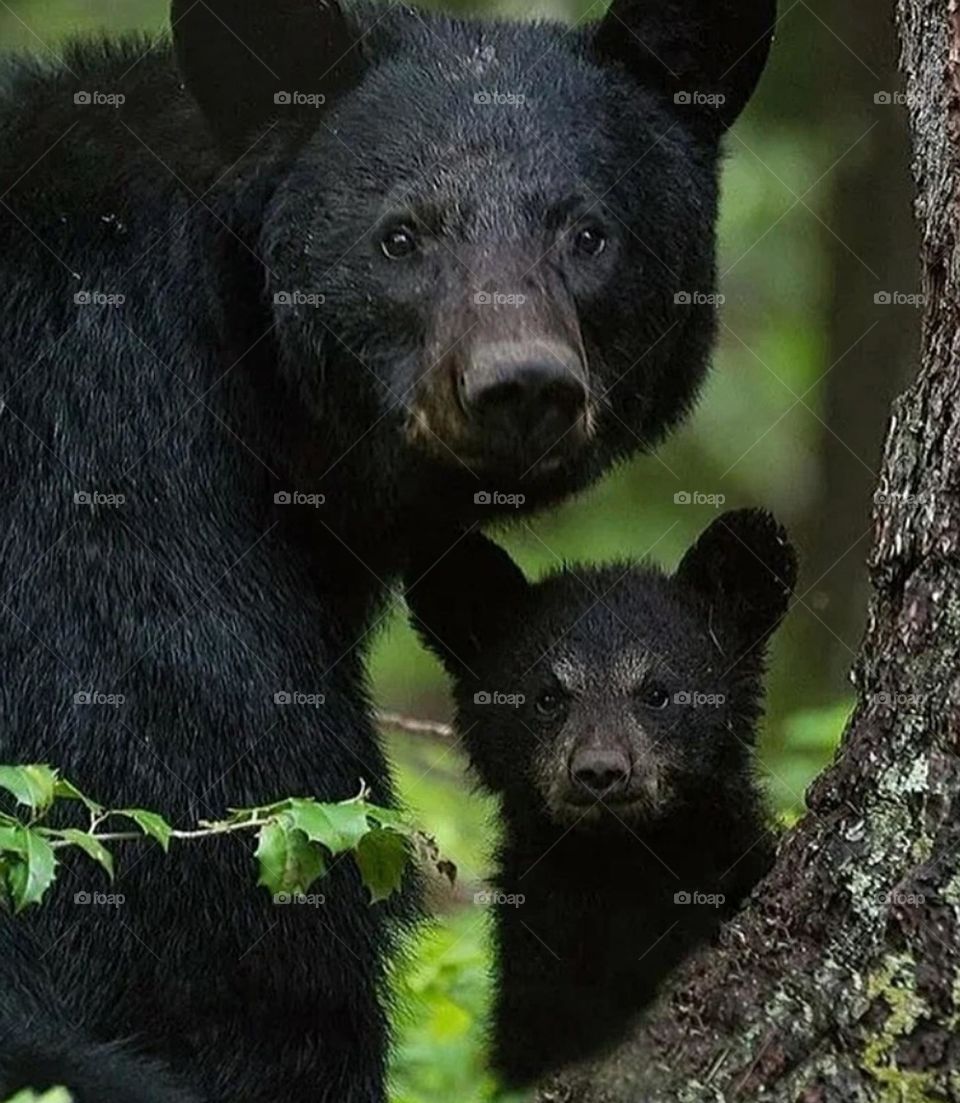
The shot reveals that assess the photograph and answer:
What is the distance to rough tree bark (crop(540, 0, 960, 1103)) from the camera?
376cm

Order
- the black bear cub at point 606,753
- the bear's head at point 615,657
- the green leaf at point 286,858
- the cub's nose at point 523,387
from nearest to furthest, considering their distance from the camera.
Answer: the green leaf at point 286,858 → the cub's nose at point 523,387 → the black bear cub at point 606,753 → the bear's head at point 615,657

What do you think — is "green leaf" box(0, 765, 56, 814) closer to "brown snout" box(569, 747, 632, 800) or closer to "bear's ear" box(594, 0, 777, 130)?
"brown snout" box(569, 747, 632, 800)

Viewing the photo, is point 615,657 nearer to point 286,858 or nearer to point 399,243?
point 399,243

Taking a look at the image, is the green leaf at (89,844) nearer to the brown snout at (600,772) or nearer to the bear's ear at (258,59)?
the brown snout at (600,772)

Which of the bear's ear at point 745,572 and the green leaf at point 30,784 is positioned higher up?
the bear's ear at point 745,572

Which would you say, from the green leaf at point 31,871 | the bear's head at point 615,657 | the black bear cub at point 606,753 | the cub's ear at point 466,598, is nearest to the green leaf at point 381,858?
the green leaf at point 31,871

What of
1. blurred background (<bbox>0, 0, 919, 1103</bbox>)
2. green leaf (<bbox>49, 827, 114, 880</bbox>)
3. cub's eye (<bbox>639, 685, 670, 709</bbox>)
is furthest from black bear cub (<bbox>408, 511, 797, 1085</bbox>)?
green leaf (<bbox>49, 827, 114, 880</bbox>)

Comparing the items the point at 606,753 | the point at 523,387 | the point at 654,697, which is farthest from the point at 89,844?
the point at 654,697

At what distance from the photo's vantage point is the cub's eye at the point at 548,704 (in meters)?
5.56

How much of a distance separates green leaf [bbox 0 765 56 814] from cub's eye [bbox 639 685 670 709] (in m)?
2.14

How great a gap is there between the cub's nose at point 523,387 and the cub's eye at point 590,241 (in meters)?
0.40

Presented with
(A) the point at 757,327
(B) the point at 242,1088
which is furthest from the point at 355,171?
(A) the point at 757,327

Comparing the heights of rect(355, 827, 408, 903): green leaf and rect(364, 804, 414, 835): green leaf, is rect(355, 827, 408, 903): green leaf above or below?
below

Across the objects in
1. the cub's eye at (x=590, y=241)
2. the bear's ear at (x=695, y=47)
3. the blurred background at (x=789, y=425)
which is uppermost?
the bear's ear at (x=695, y=47)
